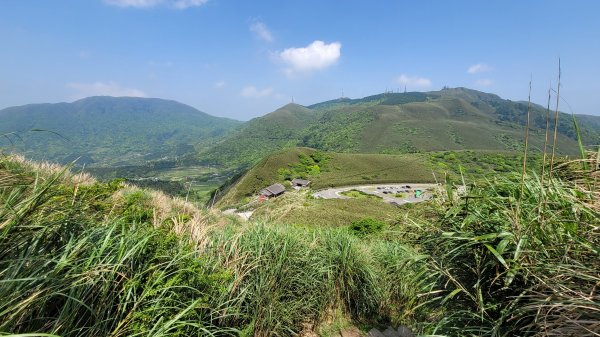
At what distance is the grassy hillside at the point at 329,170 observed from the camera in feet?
221

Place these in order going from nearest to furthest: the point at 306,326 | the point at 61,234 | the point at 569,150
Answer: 1. the point at 61,234
2. the point at 306,326
3. the point at 569,150

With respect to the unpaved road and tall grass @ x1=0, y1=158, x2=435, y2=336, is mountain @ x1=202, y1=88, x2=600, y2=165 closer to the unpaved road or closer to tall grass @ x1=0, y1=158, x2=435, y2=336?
the unpaved road

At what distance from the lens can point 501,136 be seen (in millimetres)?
136375

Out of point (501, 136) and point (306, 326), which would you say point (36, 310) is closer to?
point (306, 326)

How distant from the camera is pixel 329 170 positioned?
8100 centimetres

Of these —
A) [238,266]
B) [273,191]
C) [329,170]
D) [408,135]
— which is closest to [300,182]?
[273,191]

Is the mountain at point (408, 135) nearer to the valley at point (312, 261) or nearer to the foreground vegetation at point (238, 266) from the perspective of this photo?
the valley at point (312, 261)

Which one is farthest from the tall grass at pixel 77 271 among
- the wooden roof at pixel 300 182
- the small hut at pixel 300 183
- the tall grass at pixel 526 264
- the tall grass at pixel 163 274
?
the wooden roof at pixel 300 182

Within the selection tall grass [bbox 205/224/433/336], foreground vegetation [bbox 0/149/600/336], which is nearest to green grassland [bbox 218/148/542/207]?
tall grass [bbox 205/224/433/336]

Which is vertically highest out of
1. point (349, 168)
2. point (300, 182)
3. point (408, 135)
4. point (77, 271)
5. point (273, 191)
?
point (408, 135)

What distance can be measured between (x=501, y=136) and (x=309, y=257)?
540ft

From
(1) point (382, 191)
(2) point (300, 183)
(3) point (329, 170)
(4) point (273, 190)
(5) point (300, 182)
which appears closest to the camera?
(4) point (273, 190)

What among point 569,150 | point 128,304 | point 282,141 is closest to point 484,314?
point 128,304

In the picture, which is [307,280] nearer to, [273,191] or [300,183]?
[273,191]
